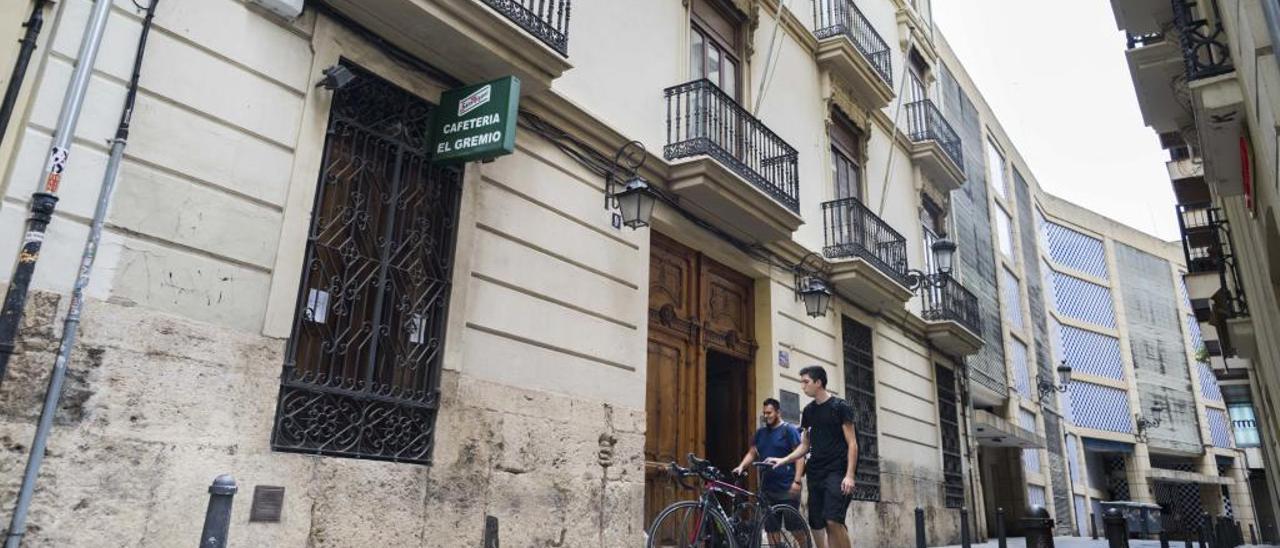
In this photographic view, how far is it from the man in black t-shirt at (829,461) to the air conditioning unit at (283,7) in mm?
4508

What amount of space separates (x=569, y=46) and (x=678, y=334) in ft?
10.8

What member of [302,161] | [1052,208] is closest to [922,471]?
[302,161]

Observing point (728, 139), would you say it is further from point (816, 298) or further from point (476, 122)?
point (476, 122)

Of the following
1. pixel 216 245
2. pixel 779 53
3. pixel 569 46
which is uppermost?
pixel 779 53

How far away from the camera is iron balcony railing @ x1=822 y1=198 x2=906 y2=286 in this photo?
1130 cm

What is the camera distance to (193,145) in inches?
186

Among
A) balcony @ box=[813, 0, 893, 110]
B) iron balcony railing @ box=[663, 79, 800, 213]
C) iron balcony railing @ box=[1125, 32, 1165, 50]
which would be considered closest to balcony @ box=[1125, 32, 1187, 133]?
iron balcony railing @ box=[1125, 32, 1165, 50]

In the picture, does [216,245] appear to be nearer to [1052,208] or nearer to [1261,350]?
[1261,350]

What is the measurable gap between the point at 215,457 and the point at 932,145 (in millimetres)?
13979

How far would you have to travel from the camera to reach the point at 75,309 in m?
4.06

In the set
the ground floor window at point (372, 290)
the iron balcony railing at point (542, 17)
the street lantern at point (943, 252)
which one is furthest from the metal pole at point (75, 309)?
the street lantern at point (943, 252)

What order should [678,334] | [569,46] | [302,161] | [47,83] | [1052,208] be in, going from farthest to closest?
[1052,208] < [678,334] < [569,46] < [302,161] < [47,83]

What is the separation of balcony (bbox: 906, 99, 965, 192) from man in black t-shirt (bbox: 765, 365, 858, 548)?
1046 centimetres

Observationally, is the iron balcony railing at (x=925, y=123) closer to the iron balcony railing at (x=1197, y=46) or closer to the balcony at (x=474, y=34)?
the iron balcony railing at (x=1197, y=46)
